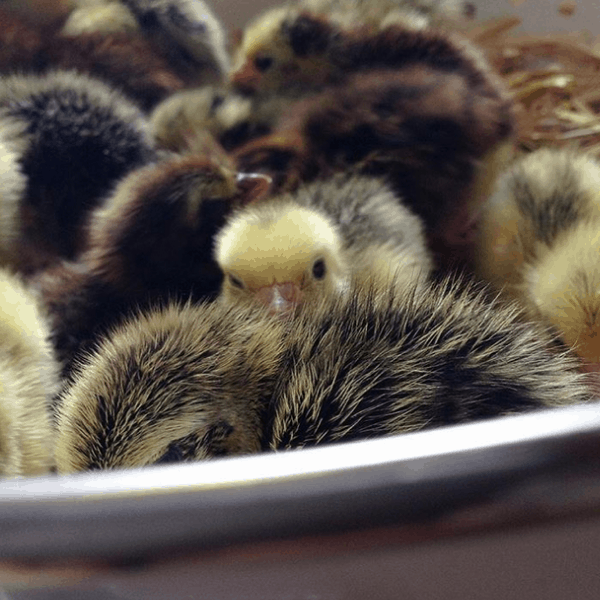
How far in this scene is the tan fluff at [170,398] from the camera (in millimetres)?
475

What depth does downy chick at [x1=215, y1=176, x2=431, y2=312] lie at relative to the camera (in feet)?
2.28

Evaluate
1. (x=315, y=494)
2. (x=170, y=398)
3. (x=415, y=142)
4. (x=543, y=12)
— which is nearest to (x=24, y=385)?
(x=170, y=398)

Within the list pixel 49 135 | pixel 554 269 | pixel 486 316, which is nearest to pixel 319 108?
pixel 49 135

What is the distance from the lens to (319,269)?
2.35 feet

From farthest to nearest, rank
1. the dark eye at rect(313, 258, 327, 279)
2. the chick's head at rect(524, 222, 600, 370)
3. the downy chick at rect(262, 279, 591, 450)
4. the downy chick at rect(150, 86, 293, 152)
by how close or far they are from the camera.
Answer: the downy chick at rect(150, 86, 293, 152)
the dark eye at rect(313, 258, 327, 279)
the chick's head at rect(524, 222, 600, 370)
the downy chick at rect(262, 279, 591, 450)

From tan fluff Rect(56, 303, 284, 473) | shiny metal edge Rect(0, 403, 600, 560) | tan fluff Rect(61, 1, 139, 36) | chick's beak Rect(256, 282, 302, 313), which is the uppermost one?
tan fluff Rect(61, 1, 139, 36)

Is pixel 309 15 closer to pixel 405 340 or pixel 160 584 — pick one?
pixel 405 340

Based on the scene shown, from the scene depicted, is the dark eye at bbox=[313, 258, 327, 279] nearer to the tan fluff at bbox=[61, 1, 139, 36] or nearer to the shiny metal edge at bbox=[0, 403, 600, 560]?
the shiny metal edge at bbox=[0, 403, 600, 560]

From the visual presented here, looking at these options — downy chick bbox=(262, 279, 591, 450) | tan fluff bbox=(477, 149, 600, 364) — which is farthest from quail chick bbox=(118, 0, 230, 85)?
downy chick bbox=(262, 279, 591, 450)

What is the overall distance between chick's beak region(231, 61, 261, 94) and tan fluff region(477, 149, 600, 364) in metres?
0.44

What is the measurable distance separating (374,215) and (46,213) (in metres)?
0.33

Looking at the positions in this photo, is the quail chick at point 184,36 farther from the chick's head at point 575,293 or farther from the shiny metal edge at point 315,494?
the shiny metal edge at point 315,494

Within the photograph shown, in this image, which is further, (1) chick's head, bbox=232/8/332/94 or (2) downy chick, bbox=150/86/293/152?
(1) chick's head, bbox=232/8/332/94

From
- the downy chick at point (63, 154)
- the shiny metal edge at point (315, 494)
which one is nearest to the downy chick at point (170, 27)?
the downy chick at point (63, 154)
